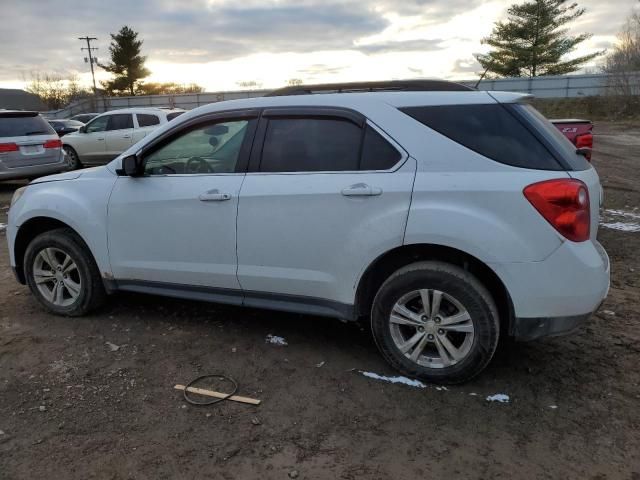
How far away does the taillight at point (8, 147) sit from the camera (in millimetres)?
10406

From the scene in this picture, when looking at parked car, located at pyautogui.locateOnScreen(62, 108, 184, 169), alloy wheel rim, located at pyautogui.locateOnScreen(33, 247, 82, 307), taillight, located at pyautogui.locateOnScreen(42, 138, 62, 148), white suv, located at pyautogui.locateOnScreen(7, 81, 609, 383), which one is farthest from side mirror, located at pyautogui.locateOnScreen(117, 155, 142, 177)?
parked car, located at pyautogui.locateOnScreen(62, 108, 184, 169)

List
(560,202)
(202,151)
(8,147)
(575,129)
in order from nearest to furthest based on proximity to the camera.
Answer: (560,202) → (202,151) → (575,129) → (8,147)

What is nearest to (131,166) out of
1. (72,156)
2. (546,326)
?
(546,326)

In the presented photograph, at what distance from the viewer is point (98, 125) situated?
14969 millimetres

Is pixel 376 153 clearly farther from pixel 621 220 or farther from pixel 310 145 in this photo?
pixel 621 220

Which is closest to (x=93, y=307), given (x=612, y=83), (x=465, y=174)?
(x=465, y=174)

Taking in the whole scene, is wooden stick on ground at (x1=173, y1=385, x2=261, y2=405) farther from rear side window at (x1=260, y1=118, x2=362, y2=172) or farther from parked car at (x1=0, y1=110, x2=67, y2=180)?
parked car at (x1=0, y1=110, x2=67, y2=180)

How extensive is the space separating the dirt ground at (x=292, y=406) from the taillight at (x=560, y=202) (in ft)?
3.37

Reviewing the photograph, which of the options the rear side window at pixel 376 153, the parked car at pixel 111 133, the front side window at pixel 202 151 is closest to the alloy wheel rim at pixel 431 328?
the rear side window at pixel 376 153

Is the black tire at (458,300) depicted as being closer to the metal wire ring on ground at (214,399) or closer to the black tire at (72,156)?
the metal wire ring on ground at (214,399)

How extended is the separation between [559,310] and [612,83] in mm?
35894

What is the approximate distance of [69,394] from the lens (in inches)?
131

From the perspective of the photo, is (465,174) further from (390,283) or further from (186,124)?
(186,124)

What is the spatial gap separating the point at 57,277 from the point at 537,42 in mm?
45161
